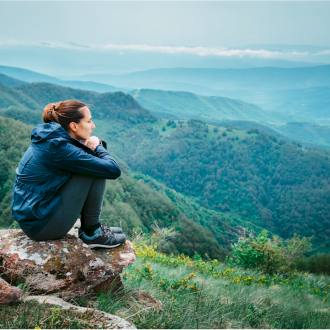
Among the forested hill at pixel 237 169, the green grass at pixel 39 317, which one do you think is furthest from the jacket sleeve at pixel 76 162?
the forested hill at pixel 237 169

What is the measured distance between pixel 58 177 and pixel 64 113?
0.64 meters

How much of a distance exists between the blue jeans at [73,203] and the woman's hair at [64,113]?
1.87 feet

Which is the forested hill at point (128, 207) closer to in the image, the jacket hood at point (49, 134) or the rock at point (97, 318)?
the rock at point (97, 318)

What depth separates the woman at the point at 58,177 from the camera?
2.12 meters

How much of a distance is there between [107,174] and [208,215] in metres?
74.8

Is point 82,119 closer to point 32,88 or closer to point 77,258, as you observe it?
point 77,258

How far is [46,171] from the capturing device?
215 centimetres

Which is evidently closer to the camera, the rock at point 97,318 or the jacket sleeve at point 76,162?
the rock at point 97,318

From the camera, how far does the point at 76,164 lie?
2139mm

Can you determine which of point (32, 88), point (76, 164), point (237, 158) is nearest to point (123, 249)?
point (76, 164)

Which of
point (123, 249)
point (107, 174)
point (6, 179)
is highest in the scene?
point (107, 174)

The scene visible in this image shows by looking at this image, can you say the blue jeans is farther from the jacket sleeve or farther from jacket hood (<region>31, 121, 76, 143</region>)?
jacket hood (<region>31, 121, 76, 143</region>)

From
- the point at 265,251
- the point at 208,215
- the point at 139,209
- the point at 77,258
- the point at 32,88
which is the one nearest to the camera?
the point at 77,258

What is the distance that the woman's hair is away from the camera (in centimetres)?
236
